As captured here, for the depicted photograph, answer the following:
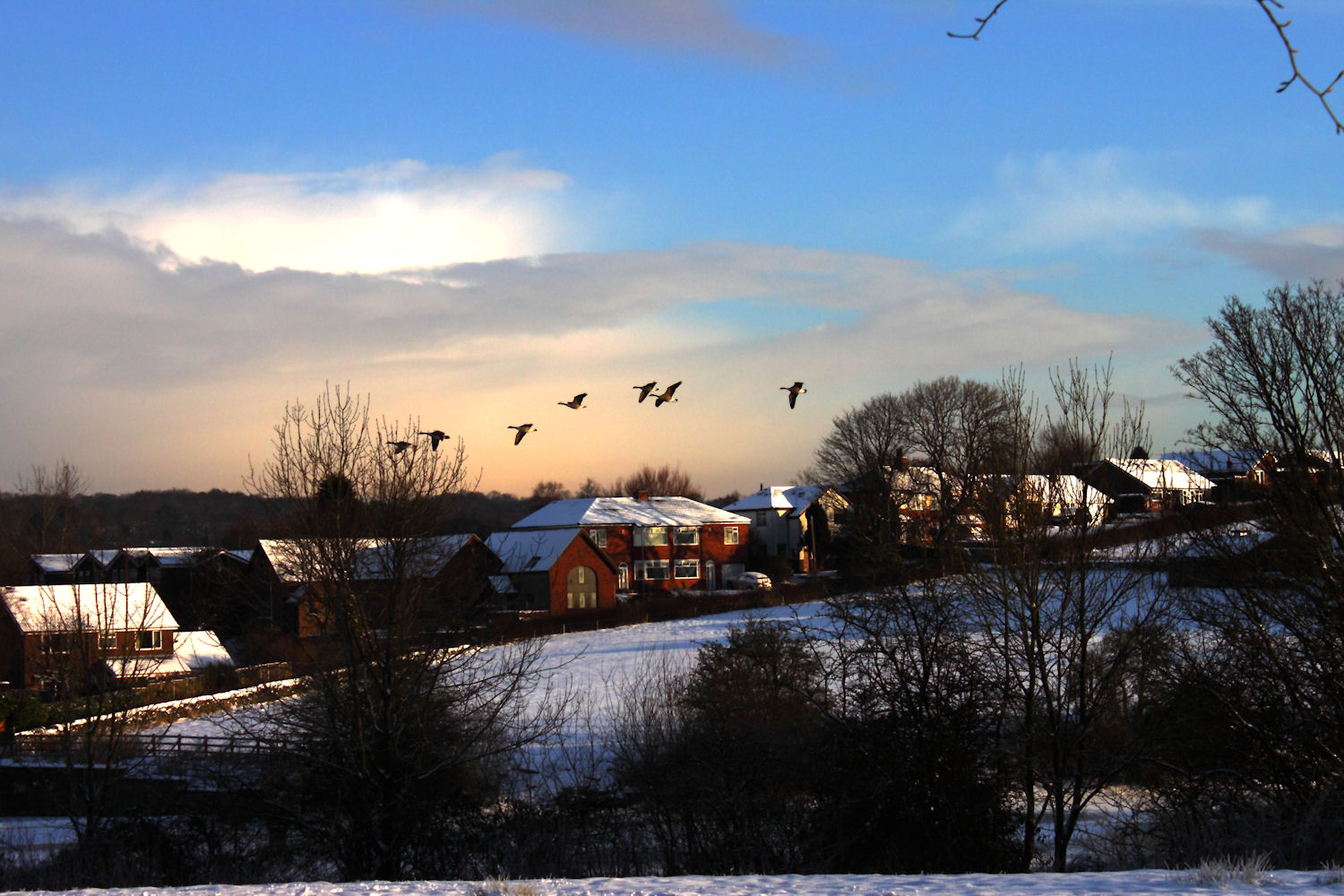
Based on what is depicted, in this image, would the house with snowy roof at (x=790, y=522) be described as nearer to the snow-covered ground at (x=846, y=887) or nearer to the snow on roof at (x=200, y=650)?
the snow on roof at (x=200, y=650)

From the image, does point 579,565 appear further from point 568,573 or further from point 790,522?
point 790,522

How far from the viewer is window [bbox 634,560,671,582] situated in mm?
66438

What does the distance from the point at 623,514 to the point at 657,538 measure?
2.77 m

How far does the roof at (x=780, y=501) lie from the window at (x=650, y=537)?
12.3 metres

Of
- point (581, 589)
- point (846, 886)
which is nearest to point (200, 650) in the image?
point (581, 589)

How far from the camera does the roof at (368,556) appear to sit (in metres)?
15.9

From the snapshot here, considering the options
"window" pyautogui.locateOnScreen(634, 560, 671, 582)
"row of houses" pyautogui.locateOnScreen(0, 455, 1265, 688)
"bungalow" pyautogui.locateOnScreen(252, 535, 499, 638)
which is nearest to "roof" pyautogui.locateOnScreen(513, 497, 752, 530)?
"row of houses" pyautogui.locateOnScreen(0, 455, 1265, 688)

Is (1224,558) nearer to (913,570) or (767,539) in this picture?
(913,570)

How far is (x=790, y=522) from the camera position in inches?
3017

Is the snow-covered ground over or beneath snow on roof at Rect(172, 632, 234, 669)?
over

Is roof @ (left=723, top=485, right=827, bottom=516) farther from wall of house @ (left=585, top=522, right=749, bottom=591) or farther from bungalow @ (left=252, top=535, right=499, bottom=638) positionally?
bungalow @ (left=252, top=535, right=499, bottom=638)

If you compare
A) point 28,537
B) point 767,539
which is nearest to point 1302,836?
point 28,537

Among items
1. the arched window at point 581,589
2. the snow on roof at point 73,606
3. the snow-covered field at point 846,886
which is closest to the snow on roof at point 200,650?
the snow on roof at point 73,606

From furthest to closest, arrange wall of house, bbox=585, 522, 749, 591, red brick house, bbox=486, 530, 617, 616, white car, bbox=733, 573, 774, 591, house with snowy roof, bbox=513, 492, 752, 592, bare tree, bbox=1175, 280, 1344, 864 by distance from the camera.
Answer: wall of house, bbox=585, 522, 749, 591, house with snowy roof, bbox=513, 492, 752, 592, white car, bbox=733, 573, 774, 591, red brick house, bbox=486, 530, 617, 616, bare tree, bbox=1175, 280, 1344, 864
